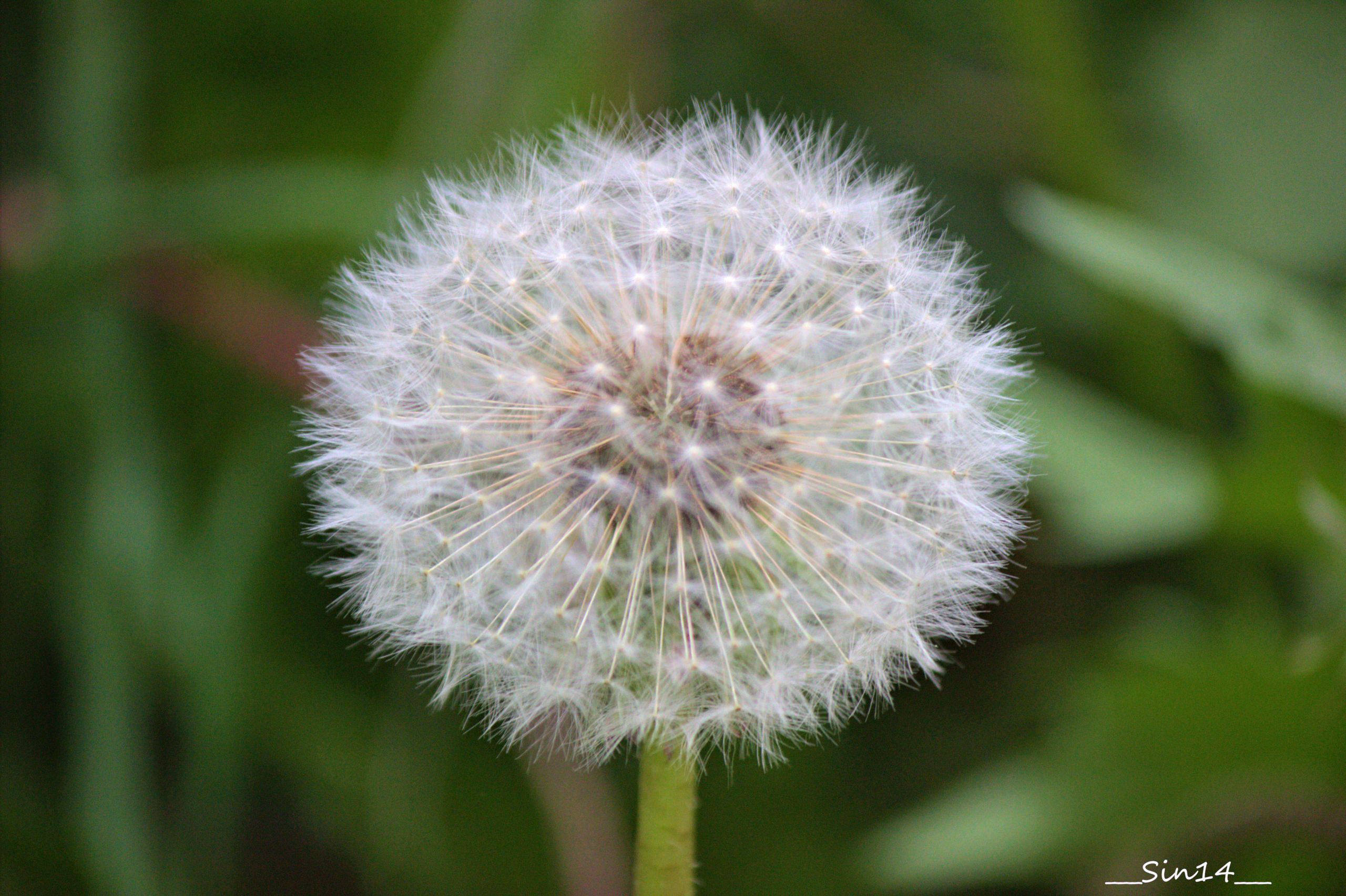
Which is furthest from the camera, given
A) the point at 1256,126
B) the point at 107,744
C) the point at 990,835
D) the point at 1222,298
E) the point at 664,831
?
the point at 1256,126

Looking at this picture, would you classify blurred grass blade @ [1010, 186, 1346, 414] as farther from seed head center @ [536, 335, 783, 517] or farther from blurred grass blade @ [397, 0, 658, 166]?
blurred grass blade @ [397, 0, 658, 166]

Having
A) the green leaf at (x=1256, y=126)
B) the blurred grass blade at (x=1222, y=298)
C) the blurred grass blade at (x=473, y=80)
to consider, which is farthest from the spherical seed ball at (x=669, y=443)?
the green leaf at (x=1256, y=126)

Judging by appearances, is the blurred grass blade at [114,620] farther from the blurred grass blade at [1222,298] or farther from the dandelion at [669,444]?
the blurred grass blade at [1222,298]

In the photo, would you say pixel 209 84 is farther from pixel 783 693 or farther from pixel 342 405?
pixel 783 693

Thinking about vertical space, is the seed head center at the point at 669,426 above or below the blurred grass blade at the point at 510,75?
below

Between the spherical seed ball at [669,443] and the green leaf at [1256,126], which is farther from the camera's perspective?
the green leaf at [1256,126]

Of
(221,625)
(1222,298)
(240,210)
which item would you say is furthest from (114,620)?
(1222,298)

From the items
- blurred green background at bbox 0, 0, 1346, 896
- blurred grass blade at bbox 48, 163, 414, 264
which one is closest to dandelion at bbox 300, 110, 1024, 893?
blurred green background at bbox 0, 0, 1346, 896

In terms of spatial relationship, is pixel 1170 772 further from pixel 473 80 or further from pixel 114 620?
pixel 473 80
